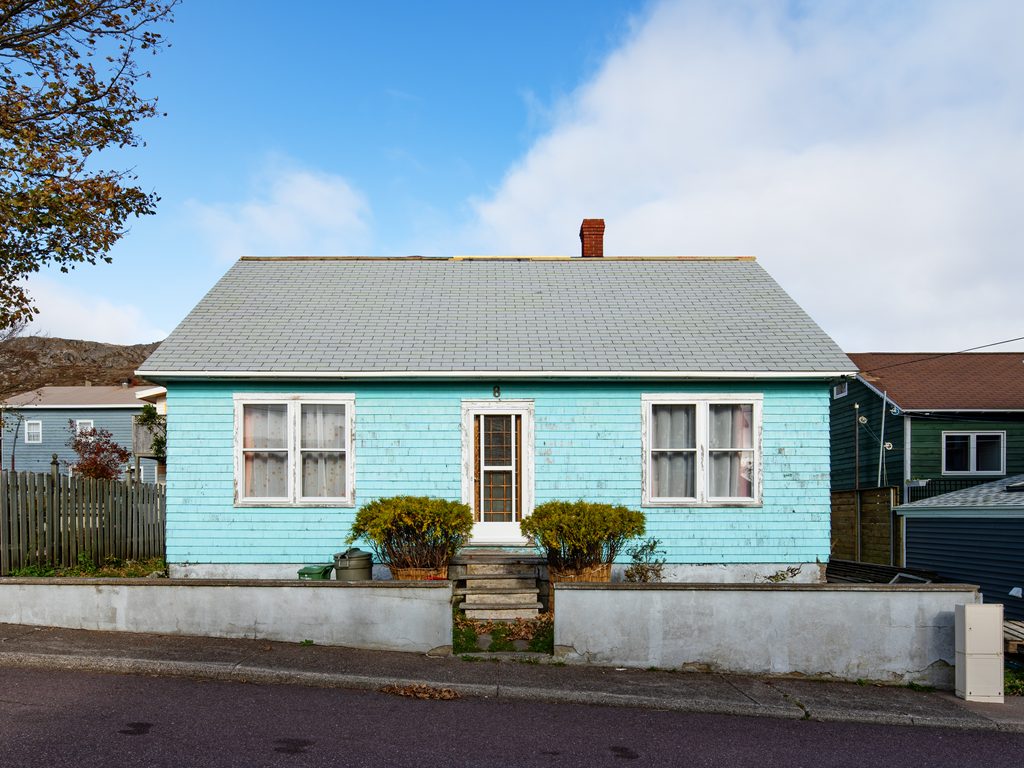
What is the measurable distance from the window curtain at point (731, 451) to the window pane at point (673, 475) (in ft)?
1.09

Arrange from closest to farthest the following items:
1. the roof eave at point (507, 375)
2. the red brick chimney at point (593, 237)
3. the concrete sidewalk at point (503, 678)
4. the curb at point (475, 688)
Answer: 1. the curb at point (475, 688)
2. the concrete sidewalk at point (503, 678)
3. the roof eave at point (507, 375)
4. the red brick chimney at point (593, 237)

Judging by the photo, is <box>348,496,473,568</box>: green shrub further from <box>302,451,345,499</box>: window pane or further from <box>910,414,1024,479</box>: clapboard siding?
<box>910,414,1024,479</box>: clapboard siding

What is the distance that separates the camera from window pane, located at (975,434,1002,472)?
22.6 m

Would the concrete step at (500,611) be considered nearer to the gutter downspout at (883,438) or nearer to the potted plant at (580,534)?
the potted plant at (580,534)

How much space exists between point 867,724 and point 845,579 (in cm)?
730

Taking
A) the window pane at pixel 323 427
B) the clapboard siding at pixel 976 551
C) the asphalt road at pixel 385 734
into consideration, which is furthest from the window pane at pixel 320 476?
the clapboard siding at pixel 976 551

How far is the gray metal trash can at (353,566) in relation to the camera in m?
11.4

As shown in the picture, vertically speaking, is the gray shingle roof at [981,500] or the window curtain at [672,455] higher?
the window curtain at [672,455]

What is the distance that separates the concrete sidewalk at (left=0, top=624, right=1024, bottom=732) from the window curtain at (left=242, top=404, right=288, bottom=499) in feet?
10.6

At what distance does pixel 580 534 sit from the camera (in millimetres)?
10711

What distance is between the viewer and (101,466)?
35562 millimetres

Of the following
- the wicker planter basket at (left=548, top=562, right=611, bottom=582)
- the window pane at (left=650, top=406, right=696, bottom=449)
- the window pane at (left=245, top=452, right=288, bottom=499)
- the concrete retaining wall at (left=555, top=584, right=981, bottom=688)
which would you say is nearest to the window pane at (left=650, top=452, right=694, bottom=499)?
the window pane at (left=650, top=406, right=696, bottom=449)

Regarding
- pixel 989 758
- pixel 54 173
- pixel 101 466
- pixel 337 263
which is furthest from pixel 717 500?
pixel 101 466

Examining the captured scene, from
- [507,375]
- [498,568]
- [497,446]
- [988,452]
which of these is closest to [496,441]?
[497,446]
